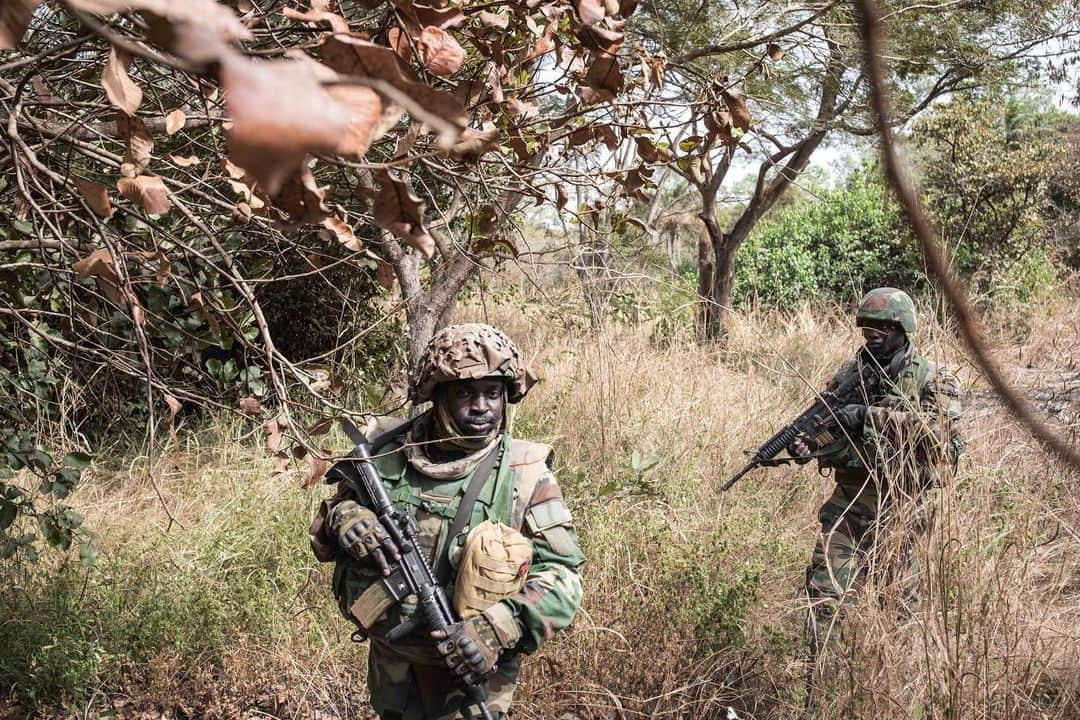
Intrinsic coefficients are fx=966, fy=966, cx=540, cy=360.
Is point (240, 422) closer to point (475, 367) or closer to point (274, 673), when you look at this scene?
point (274, 673)

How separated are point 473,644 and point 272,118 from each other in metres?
2.06

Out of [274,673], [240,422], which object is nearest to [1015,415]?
[274,673]

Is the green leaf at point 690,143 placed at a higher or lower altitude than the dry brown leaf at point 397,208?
higher

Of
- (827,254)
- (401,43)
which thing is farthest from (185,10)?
(827,254)

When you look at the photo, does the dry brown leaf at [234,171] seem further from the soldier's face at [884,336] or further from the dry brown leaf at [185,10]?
the soldier's face at [884,336]

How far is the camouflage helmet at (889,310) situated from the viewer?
12.8 ft

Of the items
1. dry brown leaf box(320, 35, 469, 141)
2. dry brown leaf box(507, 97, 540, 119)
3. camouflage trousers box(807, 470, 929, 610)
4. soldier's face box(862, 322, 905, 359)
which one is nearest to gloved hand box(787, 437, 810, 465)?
camouflage trousers box(807, 470, 929, 610)

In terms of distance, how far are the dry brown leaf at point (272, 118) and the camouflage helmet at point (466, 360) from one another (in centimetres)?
209

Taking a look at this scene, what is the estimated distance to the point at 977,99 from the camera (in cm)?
1069

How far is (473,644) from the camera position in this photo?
7.48 ft

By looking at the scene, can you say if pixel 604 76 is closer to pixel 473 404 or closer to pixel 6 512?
pixel 473 404

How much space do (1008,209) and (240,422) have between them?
8.55m

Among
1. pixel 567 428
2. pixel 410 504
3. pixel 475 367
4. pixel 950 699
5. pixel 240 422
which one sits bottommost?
pixel 240 422

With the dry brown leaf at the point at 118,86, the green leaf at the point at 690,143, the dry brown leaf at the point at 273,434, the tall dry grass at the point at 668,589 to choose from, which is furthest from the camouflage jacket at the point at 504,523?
the dry brown leaf at the point at 118,86
